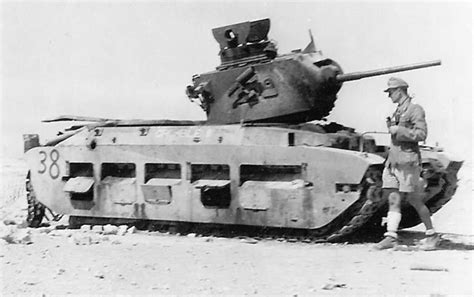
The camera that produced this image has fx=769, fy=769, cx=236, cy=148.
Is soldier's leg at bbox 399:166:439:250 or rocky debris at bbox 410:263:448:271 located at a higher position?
soldier's leg at bbox 399:166:439:250

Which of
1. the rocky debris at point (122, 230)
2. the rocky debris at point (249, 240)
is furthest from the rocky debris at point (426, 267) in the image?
the rocky debris at point (122, 230)

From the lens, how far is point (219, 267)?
25.6ft

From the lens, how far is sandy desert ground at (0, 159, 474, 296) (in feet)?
21.9

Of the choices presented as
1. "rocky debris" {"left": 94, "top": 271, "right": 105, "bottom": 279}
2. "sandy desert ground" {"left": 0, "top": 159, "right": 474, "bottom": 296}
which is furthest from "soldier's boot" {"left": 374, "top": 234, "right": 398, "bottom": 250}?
"rocky debris" {"left": 94, "top": 271, "right": 105, "bottom": 279}

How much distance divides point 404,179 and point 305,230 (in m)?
1.97

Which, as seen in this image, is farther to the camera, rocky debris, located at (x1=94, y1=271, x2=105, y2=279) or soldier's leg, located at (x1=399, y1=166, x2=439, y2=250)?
soldier's leg, located at (x1=399, y1=166, x2=439, y2=250)

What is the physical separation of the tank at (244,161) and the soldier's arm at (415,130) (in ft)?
2.34

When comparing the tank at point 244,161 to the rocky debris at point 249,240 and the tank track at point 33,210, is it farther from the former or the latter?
the rocky debris at point 249,240

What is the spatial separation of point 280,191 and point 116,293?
168 inches

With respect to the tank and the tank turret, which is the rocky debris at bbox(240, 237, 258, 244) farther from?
the tank turret

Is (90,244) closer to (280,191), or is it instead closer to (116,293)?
(280,191)

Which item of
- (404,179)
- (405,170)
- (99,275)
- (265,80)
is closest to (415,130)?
(405,170)

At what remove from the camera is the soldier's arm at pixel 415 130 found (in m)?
9.18

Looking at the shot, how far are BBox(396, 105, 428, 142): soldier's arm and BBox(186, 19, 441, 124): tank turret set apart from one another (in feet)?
6.65
